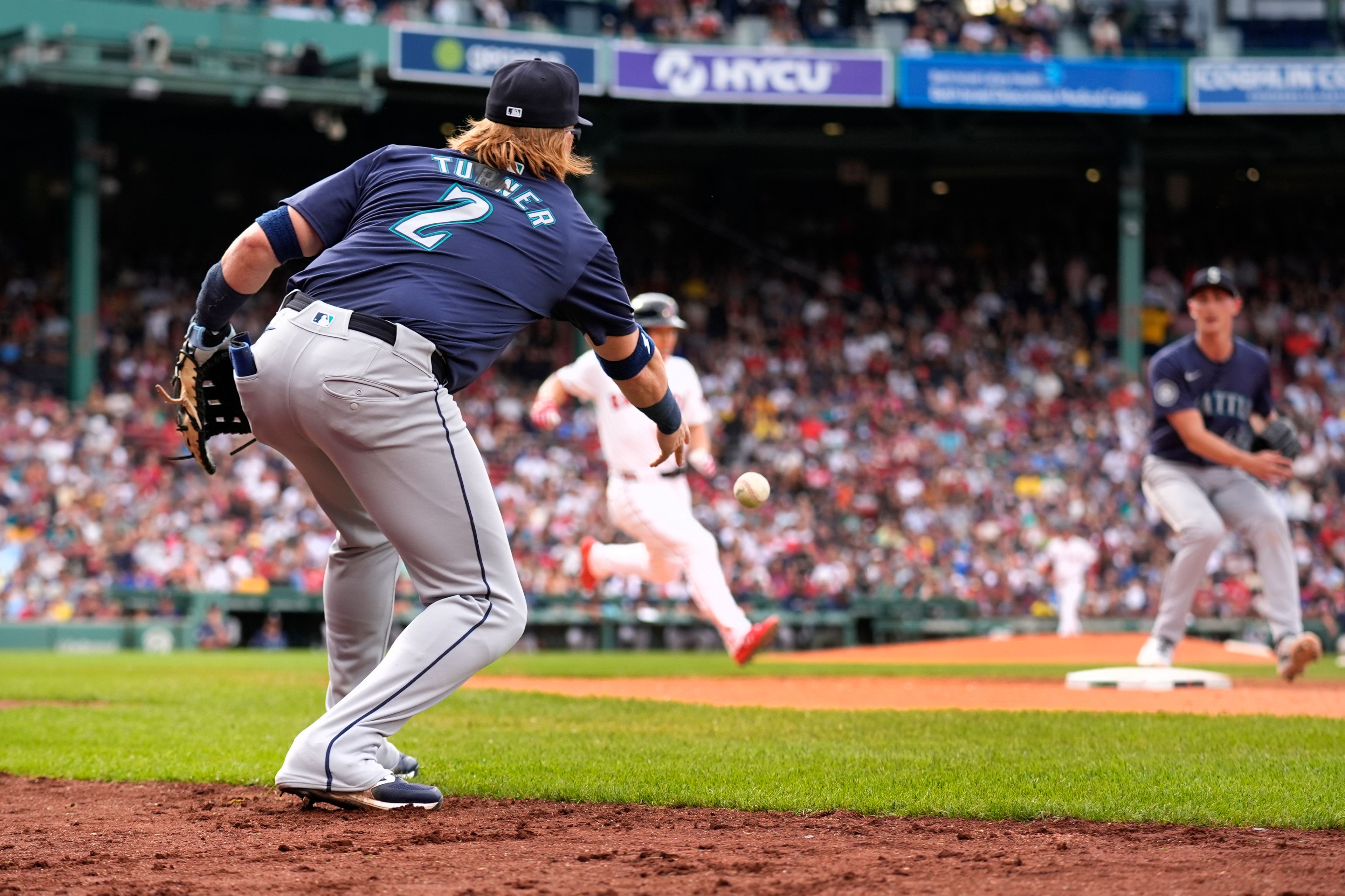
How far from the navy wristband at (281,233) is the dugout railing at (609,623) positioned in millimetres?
14302

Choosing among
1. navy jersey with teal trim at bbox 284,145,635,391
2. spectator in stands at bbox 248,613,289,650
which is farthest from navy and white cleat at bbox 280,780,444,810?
spectator in stands at bbox 248,613,289,650

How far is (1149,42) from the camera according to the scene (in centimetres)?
2617

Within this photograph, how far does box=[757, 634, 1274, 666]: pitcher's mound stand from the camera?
13.8 meters

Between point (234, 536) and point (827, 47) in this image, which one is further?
point (827, 47)

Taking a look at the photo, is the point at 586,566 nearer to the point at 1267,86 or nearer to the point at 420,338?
the point at 420,338

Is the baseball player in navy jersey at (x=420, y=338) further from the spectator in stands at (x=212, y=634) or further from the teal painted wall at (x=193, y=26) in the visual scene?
the teal painted wall at (x=193, y=26)

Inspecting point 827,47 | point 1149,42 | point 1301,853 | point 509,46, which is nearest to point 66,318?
point 509,46

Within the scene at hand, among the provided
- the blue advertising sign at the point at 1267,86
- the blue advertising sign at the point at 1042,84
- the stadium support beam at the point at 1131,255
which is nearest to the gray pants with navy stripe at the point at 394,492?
the blue advertising sign at the point at 1042,84

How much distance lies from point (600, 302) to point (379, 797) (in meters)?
1.55

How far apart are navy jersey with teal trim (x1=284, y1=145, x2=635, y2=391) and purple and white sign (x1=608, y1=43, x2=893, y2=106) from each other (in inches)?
772

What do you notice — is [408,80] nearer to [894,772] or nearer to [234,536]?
[234,536]

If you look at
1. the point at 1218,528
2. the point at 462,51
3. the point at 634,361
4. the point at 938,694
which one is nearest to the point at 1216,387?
the point at 1218,528

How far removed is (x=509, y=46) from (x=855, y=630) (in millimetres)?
10289

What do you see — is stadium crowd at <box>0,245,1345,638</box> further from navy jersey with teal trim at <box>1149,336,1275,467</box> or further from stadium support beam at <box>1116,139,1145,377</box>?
navy jersey with teal trim at <box>1149,336,1275,467</box>
